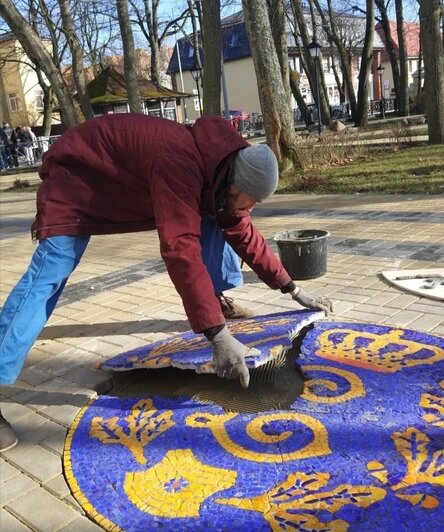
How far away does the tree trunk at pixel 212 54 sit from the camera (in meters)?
12.8

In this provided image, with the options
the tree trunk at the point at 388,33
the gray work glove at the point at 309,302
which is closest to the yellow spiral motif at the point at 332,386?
the gray work glove at the point at 309,302

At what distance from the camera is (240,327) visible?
326 centimetres

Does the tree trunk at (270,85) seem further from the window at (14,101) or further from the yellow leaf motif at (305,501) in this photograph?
the window at (14,101)

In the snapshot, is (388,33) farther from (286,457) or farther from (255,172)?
(286,457)

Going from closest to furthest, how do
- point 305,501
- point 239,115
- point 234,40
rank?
point 305,501, point 239,115, point 234,40

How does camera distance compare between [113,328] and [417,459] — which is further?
[113,328]

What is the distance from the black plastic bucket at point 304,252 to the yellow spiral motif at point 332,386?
5.74 ft

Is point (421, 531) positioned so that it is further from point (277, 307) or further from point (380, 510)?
point (277, 307)

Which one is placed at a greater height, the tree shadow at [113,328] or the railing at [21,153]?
the railing at [21,153]

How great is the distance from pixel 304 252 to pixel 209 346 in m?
1.95

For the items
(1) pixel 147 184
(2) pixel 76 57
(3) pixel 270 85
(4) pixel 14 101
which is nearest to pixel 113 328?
(1) pixel 147 184

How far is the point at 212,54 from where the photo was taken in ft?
42.5

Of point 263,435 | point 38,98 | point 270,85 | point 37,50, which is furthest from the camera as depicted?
point 38,98

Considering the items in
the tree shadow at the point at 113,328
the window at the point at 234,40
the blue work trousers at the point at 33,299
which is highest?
the window at the point at 234,40
